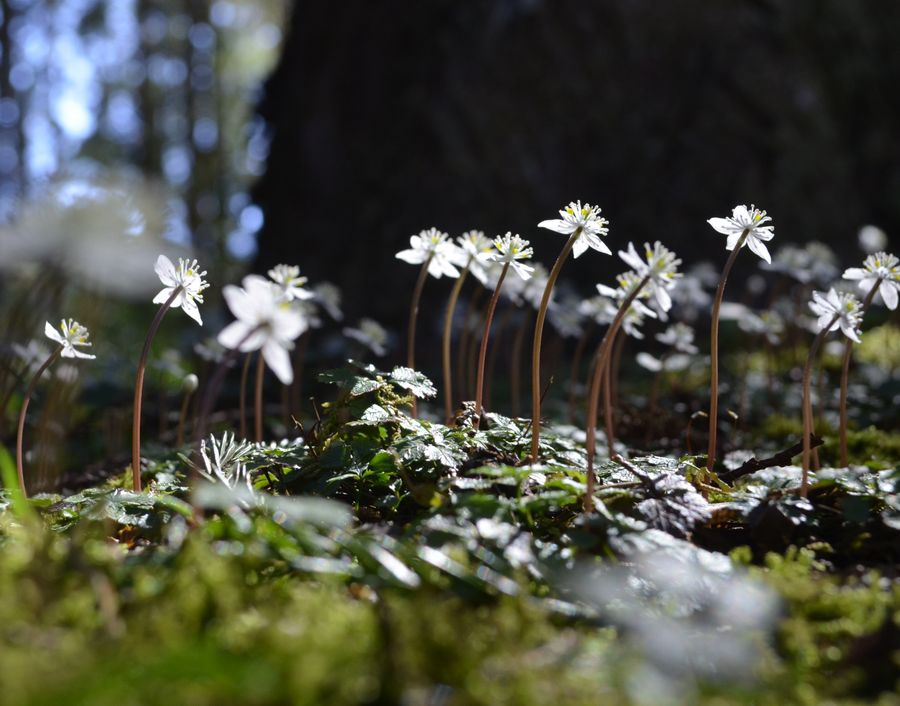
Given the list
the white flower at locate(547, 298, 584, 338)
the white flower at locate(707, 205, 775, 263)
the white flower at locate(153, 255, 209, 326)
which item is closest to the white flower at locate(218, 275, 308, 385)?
the white flower at locate(153, 255, 209, 326)

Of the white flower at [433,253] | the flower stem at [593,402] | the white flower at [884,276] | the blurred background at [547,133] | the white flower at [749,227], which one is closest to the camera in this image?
the flower stem at [593,402]

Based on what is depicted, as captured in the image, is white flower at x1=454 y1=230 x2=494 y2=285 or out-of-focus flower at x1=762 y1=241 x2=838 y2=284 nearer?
white flower at x1=454 y1=230 x2=494 y2=285

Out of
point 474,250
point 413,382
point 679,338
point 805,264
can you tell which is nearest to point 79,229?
point 474,250

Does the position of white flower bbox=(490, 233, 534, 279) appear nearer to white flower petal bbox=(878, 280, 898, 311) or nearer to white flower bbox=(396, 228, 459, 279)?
white flower bbox=(396, 228, 459, 279)

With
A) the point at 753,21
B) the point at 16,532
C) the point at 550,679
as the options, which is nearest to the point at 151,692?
the point at 550,679

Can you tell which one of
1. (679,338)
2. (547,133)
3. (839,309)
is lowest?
(679,338)

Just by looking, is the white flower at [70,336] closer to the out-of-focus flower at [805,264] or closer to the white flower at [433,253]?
the white flower at [433,253]

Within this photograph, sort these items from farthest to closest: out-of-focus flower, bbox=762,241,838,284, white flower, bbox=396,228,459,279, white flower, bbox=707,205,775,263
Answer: out-of-focus flower, bbox=762,241,838,284 < white flower, bbox=396,228,459,279 < white flower, bbox=707,205,775,263

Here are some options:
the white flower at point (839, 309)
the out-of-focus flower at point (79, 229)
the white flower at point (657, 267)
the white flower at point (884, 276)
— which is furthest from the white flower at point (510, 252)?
the out-of-focus flower at point (79, 229)

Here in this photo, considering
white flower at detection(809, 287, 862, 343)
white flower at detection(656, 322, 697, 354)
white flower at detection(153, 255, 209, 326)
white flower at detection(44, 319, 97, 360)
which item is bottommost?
white flower at detection(44, 319, 97, 360)

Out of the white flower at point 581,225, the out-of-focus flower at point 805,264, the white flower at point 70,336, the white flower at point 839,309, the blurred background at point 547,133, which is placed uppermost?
the blurred background at point 547,133

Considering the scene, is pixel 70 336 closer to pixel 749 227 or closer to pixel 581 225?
pixel 581 225

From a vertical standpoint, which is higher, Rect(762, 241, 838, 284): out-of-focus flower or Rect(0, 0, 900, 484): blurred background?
Rect(0, 0, 900, 484): blurred background
